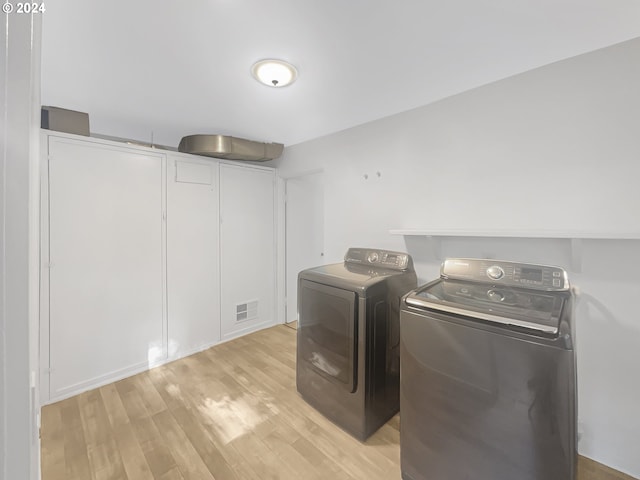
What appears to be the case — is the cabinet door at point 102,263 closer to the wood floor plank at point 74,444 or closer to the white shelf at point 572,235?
the wood floor plank at point 74,444

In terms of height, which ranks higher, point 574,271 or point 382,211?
point 382,211

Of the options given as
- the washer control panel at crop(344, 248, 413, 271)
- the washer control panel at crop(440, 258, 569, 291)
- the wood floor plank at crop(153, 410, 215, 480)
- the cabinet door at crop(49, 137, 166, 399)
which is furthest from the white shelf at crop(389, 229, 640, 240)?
the cabinet door at crop(49, 137, 166, 399)

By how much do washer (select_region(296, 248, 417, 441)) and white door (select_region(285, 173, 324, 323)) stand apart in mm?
1525

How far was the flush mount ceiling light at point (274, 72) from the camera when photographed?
1.53m

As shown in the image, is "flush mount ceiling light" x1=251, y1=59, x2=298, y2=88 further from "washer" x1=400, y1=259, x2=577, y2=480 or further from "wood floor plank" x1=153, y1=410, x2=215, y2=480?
"wood floor plank" x1=153, y1=410, x2=215, y2=480

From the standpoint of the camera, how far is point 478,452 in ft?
3.87

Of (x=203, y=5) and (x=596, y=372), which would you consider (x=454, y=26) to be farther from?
(x=596, y=372)

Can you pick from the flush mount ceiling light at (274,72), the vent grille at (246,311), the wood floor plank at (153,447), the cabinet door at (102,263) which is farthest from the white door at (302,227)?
the wood floor plank at (153,447)

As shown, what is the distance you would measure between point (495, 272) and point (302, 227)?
2.47m

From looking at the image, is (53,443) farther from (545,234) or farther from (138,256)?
(545,234)

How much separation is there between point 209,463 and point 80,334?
5.08 feet

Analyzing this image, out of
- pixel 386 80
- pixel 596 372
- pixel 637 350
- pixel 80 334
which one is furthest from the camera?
pixel 80 334

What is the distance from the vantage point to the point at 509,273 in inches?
59.2

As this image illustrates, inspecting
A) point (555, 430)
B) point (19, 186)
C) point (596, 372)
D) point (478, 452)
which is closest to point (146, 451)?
point (478, 452)
